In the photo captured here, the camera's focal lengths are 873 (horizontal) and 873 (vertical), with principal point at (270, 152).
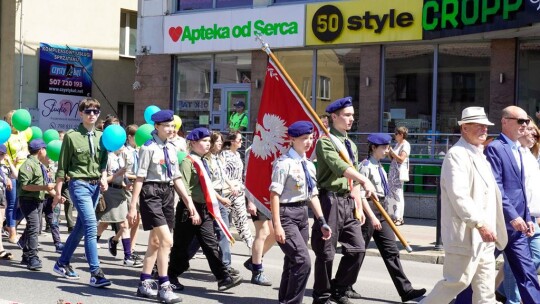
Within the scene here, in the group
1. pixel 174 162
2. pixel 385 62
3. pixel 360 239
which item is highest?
pixel 385 62

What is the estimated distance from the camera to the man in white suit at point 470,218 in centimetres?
646

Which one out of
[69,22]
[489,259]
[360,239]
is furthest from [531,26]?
[69,22]

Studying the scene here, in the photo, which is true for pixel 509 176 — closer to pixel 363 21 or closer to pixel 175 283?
pixel 175 283

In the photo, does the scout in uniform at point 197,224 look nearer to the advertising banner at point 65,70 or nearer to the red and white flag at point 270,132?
the red and white flag at point 270,132

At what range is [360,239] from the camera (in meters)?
8.36

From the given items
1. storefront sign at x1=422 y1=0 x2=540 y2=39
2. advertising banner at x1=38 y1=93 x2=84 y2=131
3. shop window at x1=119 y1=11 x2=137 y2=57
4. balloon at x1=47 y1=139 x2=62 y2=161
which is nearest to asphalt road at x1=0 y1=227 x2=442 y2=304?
balloon at x1=47 y1=139 x2=62 y2=161

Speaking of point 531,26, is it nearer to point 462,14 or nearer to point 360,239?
point 462,14

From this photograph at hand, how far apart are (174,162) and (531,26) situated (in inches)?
393

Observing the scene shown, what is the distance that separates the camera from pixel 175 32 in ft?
75.7

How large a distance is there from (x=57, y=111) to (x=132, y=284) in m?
18.1

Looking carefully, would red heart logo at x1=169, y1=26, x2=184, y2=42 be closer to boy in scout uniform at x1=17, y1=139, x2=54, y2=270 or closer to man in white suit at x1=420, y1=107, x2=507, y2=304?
boy in scout uniform at x1=17, y1=139, x2=54, y2=270

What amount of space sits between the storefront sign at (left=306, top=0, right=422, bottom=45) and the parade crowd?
865 centimetres

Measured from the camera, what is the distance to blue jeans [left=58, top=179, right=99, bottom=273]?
935 cm

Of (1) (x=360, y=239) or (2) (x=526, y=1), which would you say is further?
(2) (x=526, y=1)
